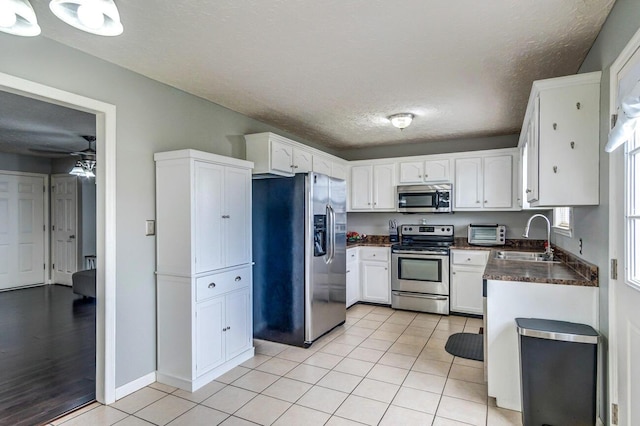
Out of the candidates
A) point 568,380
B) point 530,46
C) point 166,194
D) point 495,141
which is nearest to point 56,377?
point 166,194

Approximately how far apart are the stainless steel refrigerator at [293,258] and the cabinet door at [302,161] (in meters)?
0.51

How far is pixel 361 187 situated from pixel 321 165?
1.03 metres

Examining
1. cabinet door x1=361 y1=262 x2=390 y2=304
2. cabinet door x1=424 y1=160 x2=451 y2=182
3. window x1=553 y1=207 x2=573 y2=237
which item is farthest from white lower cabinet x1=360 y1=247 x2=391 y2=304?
window x1=553 y1=207 x2=573 y2=237

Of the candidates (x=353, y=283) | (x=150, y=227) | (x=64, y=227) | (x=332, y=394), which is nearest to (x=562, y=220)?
(x=353, y=283)

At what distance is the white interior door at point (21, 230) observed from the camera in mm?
6188

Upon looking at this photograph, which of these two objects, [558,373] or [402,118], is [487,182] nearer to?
[402,118]

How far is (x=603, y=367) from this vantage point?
79.0 inches

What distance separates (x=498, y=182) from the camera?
4.75m

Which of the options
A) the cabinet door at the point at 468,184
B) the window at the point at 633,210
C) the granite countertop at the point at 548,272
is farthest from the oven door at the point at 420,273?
the window at the point at 633,210

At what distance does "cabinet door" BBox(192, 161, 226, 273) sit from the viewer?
283 cm

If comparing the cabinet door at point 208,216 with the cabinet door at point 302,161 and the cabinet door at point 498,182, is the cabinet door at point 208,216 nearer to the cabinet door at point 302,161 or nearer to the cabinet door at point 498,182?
the cabinet door at point 302,161

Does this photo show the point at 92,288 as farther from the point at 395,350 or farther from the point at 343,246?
the point at 395,350

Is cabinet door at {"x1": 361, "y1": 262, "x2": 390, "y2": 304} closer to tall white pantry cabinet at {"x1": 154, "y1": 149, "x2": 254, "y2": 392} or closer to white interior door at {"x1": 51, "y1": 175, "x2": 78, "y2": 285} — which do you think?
tall white pantry cabinet at {"x1": 154, "y1": 149, "x2": 254, "y2": 392}

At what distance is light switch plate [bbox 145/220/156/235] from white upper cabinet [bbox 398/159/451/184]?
142 inches
